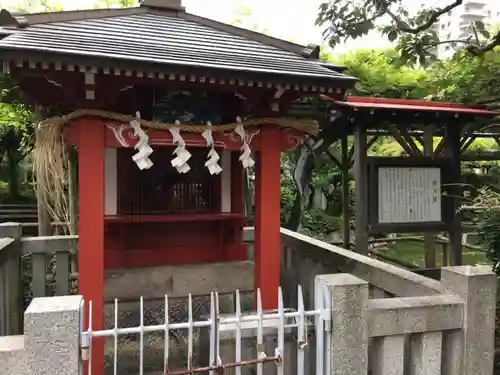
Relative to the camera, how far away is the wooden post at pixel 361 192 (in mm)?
6637

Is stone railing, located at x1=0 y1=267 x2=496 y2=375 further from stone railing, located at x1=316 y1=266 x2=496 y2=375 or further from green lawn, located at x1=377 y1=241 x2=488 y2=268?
green lawn, located at x1=377 y1=241 x2=488 y2=268

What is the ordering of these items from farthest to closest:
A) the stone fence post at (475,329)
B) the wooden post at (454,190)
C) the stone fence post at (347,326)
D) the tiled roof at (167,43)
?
the wooden post at (454,190) < the tiled roof at (167,43) < the stone fence post at (475,329) < the stone fence post at (347,326)

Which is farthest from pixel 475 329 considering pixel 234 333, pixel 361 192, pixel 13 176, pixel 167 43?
pixel 13 176

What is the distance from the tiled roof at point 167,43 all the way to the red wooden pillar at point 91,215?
34.4 inches

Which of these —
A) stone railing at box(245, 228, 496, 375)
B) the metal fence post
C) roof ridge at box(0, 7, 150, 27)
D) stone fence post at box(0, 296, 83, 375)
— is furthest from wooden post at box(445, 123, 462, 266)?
the metal fence post

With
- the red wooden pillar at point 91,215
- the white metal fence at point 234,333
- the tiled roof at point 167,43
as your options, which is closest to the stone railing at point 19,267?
the red wooden pillar at point 91,215

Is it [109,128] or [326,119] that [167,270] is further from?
[326,119]

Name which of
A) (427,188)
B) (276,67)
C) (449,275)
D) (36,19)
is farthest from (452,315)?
(36,19)

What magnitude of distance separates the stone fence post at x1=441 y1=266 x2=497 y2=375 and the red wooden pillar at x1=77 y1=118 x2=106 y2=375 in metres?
3.38

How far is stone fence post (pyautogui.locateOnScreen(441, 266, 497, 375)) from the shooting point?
3123mm

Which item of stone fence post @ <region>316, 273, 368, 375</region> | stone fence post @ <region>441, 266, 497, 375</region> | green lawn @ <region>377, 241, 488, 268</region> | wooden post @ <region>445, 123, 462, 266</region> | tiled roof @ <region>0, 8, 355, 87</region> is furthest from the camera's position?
green lawn @ <region>377, 241, 488, 268</region>

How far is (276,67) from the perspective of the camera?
4227 mm

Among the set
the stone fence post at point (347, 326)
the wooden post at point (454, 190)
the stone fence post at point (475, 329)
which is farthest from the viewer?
the wooden post at point (454, 190)

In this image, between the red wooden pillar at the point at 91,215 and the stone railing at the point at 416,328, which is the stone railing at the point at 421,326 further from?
the red wooden pillar at the point at 91,215
